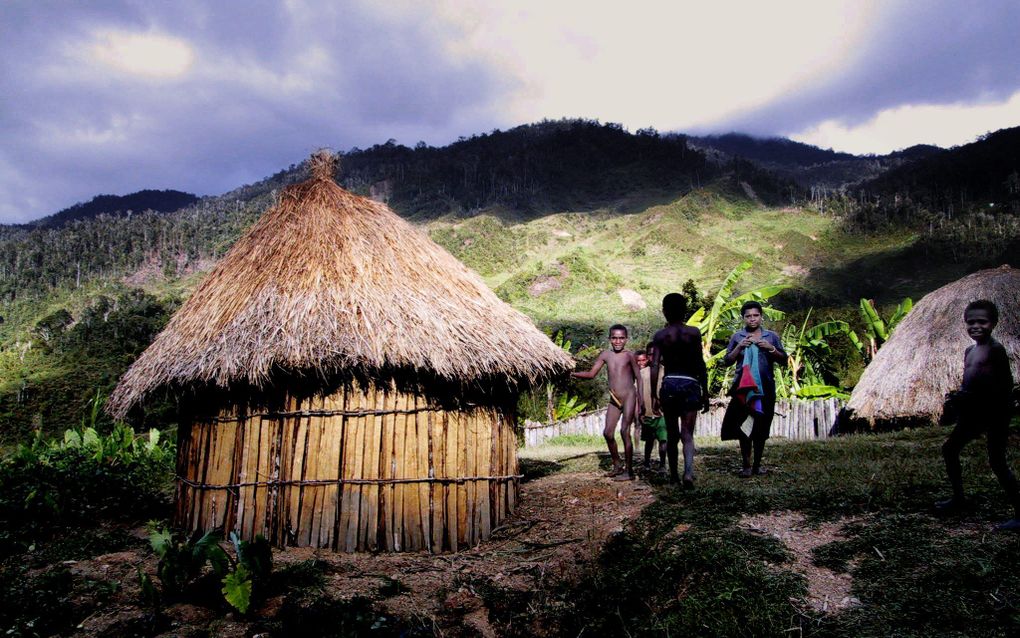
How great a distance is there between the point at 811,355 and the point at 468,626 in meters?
15.5

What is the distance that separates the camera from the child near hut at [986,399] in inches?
150

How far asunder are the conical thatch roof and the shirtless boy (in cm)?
711

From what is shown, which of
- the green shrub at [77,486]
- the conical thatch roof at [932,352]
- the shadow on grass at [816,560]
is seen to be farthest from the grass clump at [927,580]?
the conical thatch roof at [932,352]

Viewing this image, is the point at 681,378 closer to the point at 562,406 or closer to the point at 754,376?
the point at 754,376

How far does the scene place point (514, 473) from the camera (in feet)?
19.9

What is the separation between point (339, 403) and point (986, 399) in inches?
185

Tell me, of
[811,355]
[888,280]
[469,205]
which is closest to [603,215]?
[469,205]

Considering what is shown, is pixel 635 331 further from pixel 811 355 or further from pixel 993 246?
pixel 993 246

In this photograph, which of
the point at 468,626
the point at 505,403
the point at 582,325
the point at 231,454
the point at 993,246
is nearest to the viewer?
the point at 468,626

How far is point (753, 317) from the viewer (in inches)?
219

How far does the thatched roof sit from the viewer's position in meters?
5.03

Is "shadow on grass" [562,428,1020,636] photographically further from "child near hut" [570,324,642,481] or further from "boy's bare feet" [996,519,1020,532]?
"child near hut" [570,324,642,481]

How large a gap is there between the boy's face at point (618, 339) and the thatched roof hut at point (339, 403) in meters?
0.99

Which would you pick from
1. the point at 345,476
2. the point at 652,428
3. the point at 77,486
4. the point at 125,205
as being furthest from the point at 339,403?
the point at 125,205
